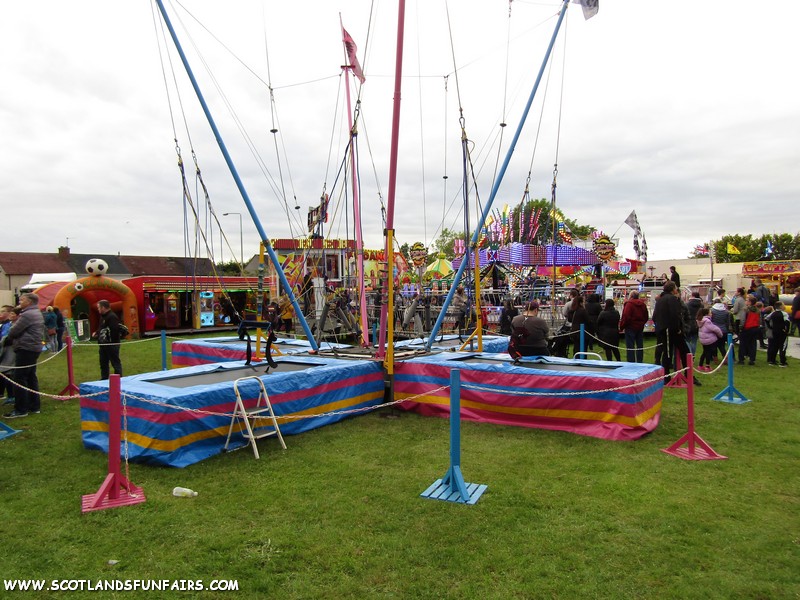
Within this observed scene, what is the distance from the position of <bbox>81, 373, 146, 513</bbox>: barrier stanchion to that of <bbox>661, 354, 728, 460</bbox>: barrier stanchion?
5.50 meters

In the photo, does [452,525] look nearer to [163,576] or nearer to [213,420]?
[163,576]

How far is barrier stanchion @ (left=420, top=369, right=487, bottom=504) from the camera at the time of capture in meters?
4.97

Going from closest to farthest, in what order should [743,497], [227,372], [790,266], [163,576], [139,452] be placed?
[163,576] < [743,497] < [139,452] < [227,372] < [790,266]

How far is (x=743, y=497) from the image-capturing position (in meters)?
4.96

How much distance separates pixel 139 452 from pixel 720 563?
5363 millimetres

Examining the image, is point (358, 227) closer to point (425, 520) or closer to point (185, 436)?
point (185, 436)

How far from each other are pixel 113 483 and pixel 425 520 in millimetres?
2770

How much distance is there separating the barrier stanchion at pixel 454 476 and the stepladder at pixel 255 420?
2.17 m

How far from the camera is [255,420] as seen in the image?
6.78 m

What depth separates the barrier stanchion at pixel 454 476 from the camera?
4.97 m

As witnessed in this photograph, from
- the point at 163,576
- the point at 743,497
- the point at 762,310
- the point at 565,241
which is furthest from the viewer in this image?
the point at 565,241

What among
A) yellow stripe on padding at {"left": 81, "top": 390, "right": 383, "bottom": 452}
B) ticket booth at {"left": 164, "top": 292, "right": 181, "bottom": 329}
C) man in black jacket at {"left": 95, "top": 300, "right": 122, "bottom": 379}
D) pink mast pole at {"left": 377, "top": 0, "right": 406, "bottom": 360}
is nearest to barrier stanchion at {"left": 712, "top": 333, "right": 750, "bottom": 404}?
pink mast pole at {"left": 377, "top": 0, "right": 406, "bottom": 360}

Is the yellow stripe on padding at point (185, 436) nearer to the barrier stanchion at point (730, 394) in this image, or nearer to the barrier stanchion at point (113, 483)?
the barrier stanchion at point (113, 483)

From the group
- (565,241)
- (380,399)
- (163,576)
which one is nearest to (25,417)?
(380,399)
